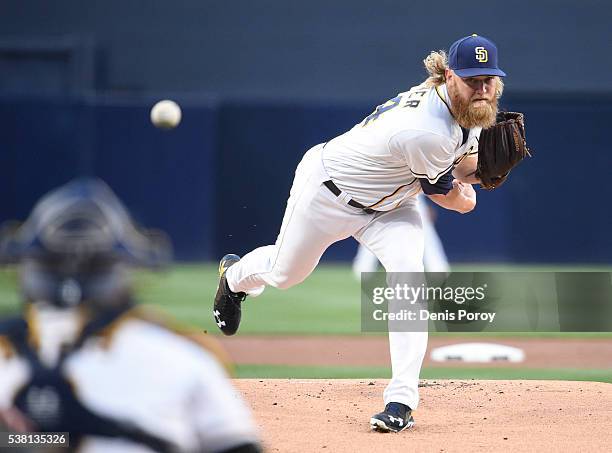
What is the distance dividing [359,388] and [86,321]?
14.6 ft

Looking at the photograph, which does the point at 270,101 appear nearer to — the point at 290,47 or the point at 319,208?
the point at 290,47

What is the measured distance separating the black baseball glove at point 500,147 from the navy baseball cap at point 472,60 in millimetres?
379

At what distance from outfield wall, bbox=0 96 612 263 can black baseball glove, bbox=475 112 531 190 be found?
11767 millimetres

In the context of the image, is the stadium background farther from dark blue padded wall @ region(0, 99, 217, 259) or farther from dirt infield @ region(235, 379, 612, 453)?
dirt infield @ region(235, 379, 612, 453)

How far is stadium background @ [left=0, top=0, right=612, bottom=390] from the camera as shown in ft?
54.0

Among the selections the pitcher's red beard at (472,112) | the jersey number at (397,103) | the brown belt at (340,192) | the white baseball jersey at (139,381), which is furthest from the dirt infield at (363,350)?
the white baseball jersey at (139,381)

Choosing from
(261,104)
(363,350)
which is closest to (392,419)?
(363,350)

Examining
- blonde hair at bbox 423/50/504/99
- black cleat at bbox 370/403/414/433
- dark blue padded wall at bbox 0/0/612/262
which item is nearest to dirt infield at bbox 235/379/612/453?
black cleat at bbox 370/403/414/433

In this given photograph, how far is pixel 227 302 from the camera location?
592cm

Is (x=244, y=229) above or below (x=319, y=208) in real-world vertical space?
above

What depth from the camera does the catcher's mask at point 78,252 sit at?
161 centimetres

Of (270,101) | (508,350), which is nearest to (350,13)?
(270,101)

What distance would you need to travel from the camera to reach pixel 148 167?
1656 centimetres

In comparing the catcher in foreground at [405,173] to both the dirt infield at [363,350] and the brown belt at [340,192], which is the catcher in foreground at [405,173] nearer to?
the brown belt at [340,192]
